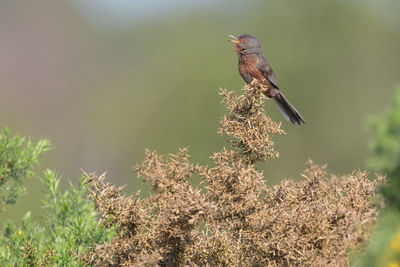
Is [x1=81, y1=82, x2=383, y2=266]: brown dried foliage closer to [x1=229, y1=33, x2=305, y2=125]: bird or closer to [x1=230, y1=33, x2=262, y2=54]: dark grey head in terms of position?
[x1=229, y1=33, x2=305, y2=125]: bird

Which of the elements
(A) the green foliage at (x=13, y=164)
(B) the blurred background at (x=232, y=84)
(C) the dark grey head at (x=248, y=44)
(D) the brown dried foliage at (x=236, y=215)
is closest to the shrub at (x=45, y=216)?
(A) the green foliage at (x=13, y=164)

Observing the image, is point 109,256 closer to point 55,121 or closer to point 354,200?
point 354,200

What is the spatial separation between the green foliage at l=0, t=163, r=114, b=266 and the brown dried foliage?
349 mm

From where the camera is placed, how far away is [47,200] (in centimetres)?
475

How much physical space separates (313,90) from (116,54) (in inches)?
792

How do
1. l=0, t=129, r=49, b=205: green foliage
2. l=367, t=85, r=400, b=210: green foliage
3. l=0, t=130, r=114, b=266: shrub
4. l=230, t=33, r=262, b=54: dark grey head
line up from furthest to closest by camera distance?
l=230, t=33, r=262, b=54: dark grey head
l=0, t=129, r=49, b=205: green foliage
l=0, t=130, r=114, b=266: shrub
l=367, t=85, r=400, b=210: green foliage

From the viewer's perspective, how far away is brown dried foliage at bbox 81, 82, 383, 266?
2852mm

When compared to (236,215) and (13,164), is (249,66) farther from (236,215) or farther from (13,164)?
(236,215)

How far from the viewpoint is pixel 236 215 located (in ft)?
10.3

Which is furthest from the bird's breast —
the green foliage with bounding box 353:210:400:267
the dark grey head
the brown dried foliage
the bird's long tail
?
the green foliage with bounding box 353:210:400:267

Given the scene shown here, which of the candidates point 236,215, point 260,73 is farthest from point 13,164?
point 260,73

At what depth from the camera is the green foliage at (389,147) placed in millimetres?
2334

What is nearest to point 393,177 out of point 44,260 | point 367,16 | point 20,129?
point 44,260

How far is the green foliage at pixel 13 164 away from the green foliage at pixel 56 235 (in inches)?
7.0
